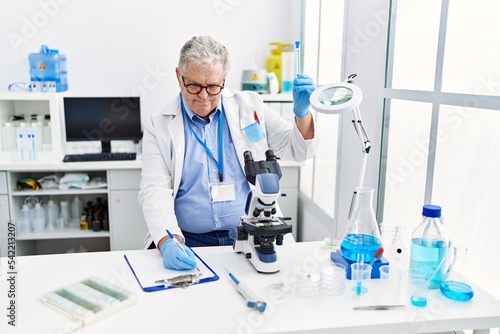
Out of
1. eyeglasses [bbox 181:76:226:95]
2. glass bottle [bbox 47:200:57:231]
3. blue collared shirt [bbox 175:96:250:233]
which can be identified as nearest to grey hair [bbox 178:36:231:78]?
eyeglasses [bbox 181:76:226:95]

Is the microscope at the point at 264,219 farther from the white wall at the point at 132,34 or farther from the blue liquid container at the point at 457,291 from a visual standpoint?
the white wall at the point at 132,34

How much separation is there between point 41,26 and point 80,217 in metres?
1.47

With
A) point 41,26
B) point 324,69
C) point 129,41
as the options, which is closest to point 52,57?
point 41,26

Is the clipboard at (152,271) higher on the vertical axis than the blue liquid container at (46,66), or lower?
lower

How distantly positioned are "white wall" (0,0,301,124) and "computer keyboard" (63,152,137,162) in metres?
0.51

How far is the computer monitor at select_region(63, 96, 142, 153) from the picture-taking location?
3.29 m

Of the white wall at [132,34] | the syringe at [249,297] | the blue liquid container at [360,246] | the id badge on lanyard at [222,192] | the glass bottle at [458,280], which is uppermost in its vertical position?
the white wall at [132,34]

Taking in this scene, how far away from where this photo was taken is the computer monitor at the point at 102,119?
3.29 m

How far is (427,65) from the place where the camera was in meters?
1.73

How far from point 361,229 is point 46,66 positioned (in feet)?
8.95

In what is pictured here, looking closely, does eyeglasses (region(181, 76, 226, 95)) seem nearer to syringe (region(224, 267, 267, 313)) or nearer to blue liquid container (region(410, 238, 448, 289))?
syringe (region(224, 267, 267, 313))

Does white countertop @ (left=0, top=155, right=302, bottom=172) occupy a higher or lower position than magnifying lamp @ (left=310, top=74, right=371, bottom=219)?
lower

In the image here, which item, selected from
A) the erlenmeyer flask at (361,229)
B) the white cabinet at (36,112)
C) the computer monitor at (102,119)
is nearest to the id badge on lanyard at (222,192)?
the erlenmeyer flask at (361,229)

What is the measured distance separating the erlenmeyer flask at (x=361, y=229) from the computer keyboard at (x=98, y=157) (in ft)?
6.88
